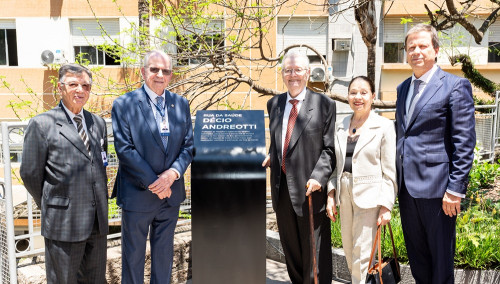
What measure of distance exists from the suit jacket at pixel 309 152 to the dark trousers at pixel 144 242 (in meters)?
1.01

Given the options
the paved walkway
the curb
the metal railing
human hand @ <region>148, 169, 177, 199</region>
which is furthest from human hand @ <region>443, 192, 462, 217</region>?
the metal railing

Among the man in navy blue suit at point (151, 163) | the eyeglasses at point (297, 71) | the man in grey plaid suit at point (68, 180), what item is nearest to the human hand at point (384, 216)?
the eyeglasses at point (297, 71)

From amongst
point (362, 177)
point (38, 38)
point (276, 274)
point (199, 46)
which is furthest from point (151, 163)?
point (38, 38)

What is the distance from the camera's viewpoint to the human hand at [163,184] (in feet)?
11.2

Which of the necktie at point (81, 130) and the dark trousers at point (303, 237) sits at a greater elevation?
the necktie at point (81, 130)

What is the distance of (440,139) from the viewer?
3.33 metres

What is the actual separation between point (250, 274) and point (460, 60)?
8.08 m

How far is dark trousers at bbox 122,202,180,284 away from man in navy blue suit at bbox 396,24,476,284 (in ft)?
6.64

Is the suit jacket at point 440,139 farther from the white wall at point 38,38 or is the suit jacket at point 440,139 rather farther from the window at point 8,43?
the window at point 8,43

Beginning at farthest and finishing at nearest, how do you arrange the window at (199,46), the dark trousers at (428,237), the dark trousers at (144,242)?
1. the window at (199,46)
2. the dark trousers at (144,242)
3. the dark trousers at (428,237)

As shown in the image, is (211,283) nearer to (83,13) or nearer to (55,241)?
(55,241)

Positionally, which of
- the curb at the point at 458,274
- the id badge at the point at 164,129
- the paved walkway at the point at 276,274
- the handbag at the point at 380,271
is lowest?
the paved walkway at the point at 276,274

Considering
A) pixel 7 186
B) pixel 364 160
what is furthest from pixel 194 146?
pixel 7 186

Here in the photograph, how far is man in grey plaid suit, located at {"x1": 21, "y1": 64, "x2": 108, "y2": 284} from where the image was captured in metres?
3.17
